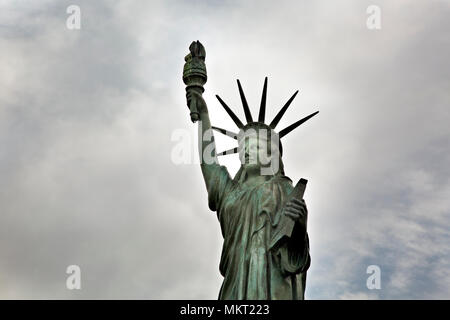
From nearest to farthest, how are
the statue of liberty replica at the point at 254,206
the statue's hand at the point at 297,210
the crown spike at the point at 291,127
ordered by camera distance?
the statue's hand at the point at 297,210 < the statue of liberty replica at the point at 254,206 < the crown spike at the point at 291,127

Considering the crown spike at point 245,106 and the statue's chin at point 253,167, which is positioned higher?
the crown spike at point 245,106

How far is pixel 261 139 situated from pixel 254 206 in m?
1.35

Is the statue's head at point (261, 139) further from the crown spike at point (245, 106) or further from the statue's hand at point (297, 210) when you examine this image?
the statue's hand at point (297, 210)

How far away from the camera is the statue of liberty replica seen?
1401cm

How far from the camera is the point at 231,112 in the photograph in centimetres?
1583

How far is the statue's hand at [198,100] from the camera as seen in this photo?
54.1 feet

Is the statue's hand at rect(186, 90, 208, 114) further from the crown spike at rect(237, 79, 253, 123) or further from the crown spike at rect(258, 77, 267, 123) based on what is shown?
the crown spike at rect(258, 77, 267, 123)

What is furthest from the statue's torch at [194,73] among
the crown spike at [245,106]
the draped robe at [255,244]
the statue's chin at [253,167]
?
the draped robe at [255,244]

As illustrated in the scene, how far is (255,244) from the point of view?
567 inches

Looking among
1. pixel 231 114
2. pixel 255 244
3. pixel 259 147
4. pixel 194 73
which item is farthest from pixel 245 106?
pixel 255 244

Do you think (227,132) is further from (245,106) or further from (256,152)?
(256,152)
